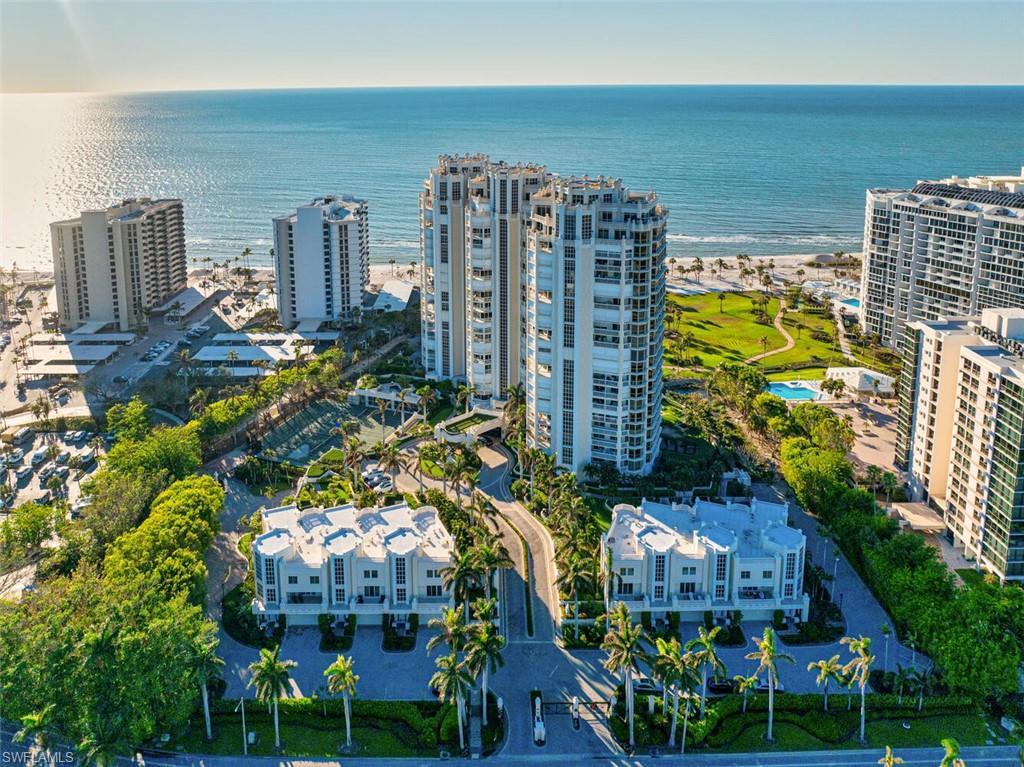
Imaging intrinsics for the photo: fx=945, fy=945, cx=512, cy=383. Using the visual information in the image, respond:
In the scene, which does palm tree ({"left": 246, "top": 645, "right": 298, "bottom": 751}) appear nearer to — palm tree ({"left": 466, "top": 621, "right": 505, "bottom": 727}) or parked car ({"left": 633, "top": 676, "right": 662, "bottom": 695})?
palm tree ({"left": 466, "top": 621, "right": 505, "bottom": 727})

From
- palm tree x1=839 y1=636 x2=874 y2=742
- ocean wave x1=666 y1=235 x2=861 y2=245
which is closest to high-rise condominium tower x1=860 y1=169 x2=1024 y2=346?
palm tree x1=839 y1=636 x2=874 y2=742

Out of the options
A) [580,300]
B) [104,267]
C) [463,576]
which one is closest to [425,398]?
[580,300]

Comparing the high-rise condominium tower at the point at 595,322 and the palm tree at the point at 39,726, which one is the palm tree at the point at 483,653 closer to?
the palm tree at the point at 39,726

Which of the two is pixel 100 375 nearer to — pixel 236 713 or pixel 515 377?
pixel 515 377

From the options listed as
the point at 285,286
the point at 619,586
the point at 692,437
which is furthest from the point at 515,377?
the point at 285,286
